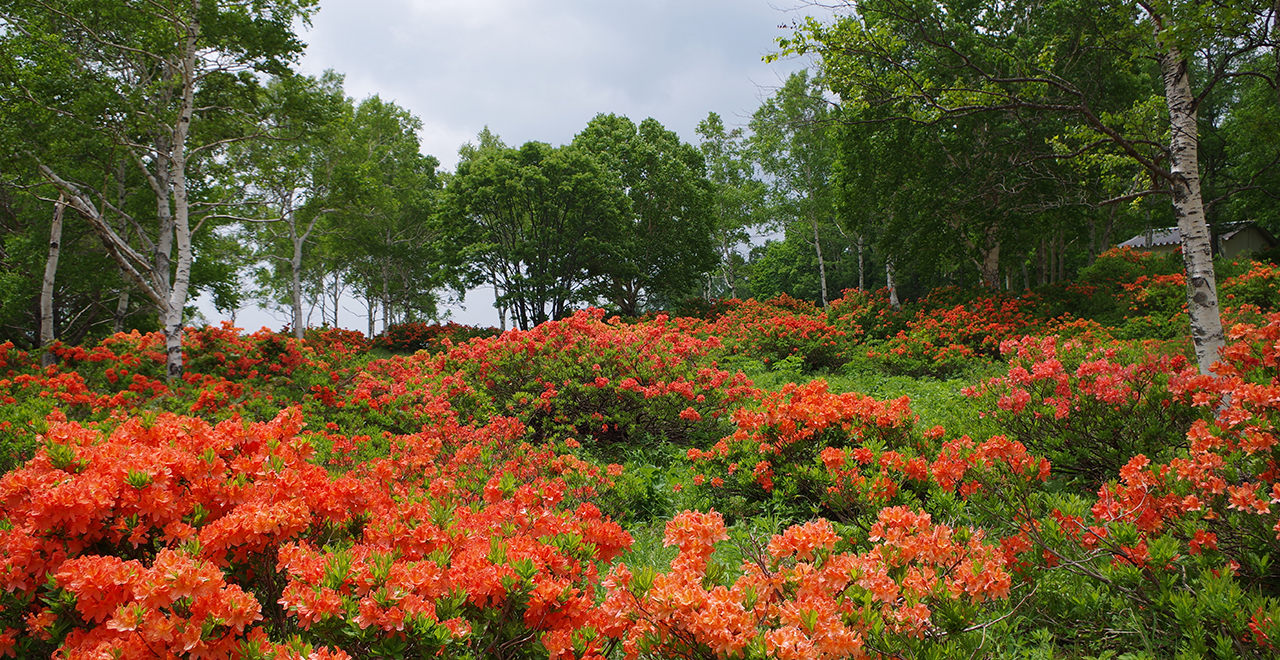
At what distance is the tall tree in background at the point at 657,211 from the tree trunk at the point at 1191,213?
59.0 feet

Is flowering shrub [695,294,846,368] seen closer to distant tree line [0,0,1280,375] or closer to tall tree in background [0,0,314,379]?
distant tree line [0,0,1280,375]

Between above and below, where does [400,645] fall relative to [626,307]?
below

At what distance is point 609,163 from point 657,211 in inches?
109

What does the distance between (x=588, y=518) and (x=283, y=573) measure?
124cm

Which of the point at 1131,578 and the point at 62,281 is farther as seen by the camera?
the point at 62,281

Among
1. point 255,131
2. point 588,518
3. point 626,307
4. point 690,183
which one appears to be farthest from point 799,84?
point 588,518

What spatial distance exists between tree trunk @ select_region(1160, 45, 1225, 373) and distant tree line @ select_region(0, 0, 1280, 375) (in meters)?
0.03

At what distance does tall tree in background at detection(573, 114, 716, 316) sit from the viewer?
917 inches

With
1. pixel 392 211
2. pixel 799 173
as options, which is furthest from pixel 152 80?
pixel 799 173

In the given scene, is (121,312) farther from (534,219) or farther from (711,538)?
(711,538)

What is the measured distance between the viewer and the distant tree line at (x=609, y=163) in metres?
6.71

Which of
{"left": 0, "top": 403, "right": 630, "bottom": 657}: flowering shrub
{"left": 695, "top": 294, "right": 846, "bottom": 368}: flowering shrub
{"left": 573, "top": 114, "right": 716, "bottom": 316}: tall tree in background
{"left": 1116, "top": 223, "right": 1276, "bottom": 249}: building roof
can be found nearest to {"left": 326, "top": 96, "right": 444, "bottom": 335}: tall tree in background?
{"left": 573, "top": 114, "right": 716, "bottom": 316}: tall tree in background

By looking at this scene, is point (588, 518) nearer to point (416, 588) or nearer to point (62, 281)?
point (416, 588)

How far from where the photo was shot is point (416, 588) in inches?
71.2
